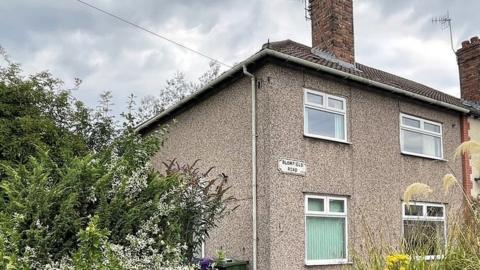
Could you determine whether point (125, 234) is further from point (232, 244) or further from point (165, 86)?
point (165, 86)

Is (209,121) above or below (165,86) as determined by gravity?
below

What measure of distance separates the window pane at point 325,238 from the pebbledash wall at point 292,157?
0.67 ft

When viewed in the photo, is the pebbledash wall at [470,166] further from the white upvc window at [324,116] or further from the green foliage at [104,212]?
the green foliage at [104,212]

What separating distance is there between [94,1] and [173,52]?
6180 mm

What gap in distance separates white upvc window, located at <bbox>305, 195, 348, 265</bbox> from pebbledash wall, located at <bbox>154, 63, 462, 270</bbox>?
0.47 feet

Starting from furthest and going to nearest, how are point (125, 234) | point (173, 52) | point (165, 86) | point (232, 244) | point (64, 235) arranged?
1. point (165, 86)
2. point (173, 52)
3. point (232, 244)
4. point (125, 234)
5. point (64, 235)

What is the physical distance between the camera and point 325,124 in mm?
10953

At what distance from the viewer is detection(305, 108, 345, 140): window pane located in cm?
1063

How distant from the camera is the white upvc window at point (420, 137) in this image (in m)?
12.7

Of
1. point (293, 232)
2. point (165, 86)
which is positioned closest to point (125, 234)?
point (293, 232)

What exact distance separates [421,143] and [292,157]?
4834mm

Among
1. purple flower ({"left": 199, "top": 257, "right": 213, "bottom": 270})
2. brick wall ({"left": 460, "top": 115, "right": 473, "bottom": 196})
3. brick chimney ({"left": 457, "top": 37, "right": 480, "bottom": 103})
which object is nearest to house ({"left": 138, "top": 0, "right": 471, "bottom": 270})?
brick wall ({"left": 460, "top": 115, "right": 473, "bottom": 196})

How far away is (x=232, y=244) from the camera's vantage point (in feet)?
34.3

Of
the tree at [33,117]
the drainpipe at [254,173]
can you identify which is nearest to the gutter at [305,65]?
the drainpipe at [254,173]
